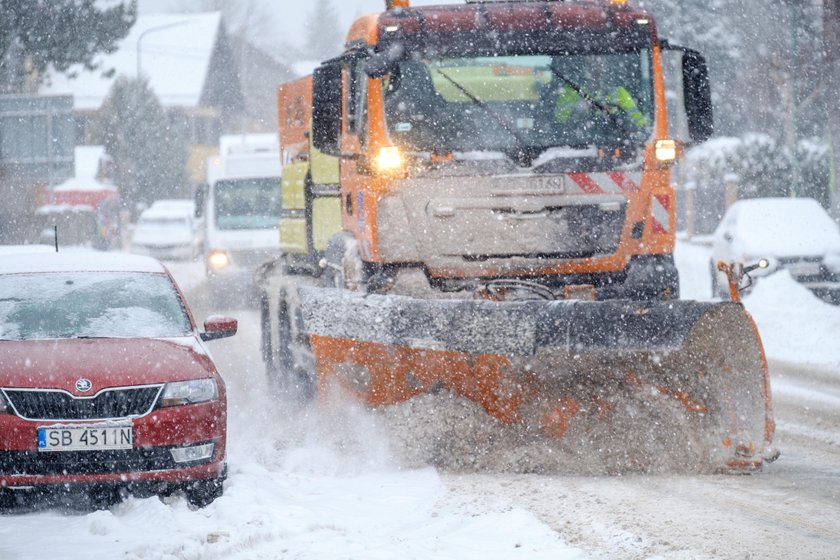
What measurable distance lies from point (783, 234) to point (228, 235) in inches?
348

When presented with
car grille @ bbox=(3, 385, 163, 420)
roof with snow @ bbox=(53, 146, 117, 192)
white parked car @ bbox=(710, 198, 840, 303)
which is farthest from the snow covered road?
roof with snow @ bbox=(53, 146, 117, 192)

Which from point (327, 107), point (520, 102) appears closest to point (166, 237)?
point (327, 107)

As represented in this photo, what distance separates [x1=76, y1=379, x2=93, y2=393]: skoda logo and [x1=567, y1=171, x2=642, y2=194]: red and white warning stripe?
3274 millimetres

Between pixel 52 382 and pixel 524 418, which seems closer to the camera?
pixel 52 382

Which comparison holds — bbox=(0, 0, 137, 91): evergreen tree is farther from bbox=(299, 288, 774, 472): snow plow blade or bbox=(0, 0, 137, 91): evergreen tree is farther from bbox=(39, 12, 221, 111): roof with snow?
bbox=(39, 12, 221, 111): roof with snow

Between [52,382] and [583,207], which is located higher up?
[583,207]

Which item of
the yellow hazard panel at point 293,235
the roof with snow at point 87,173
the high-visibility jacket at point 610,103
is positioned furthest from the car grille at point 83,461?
the roof with snow at point 87,173

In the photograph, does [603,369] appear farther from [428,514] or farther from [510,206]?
[428,514]

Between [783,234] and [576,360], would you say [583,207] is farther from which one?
[783,234]

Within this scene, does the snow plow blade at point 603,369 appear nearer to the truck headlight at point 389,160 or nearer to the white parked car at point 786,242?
the truck headlight at point 389,160

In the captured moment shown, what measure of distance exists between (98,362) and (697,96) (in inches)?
164

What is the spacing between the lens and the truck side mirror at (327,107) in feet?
27.7

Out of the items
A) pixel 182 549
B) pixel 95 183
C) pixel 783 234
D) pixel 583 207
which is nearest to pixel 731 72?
pixel 95 183

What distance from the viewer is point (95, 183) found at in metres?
50.2
